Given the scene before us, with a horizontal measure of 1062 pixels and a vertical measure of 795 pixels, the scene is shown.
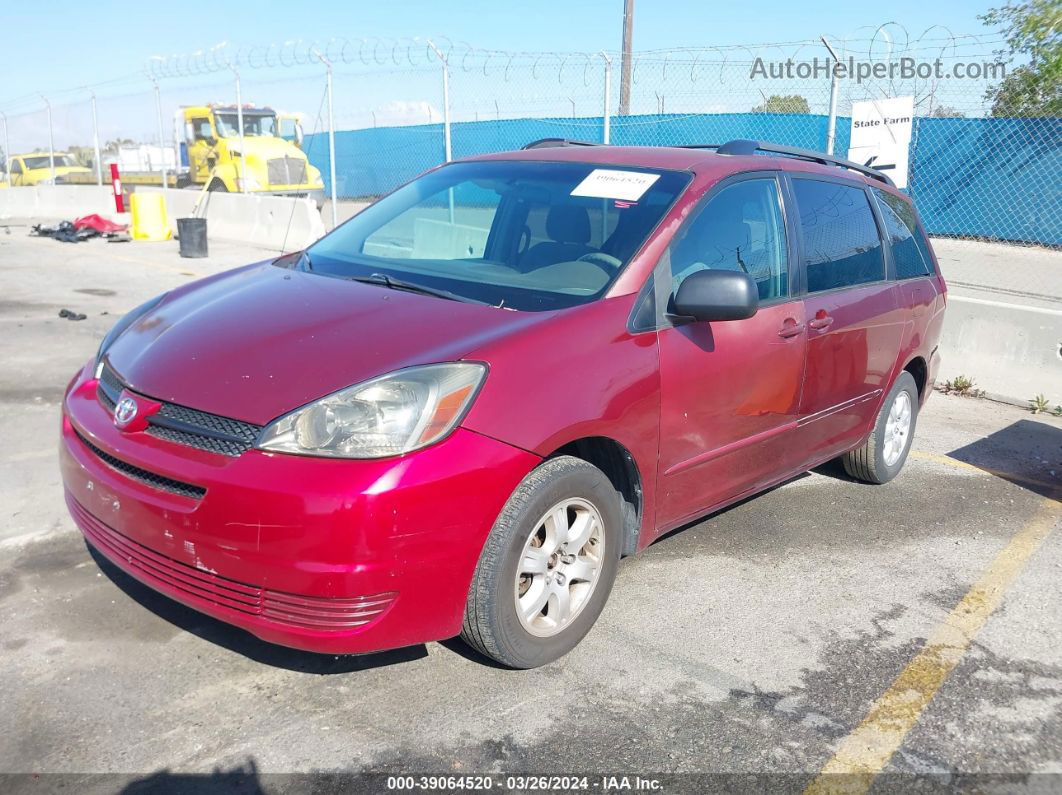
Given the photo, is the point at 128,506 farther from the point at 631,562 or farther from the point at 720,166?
the point at 720,166

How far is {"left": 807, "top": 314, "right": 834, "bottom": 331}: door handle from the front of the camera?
4133 millimetres

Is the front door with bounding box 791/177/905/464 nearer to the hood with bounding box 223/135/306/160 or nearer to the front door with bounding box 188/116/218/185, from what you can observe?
the hood with bounding box 223/135/306/160

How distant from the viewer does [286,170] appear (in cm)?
2208

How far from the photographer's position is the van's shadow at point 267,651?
317 centimetres

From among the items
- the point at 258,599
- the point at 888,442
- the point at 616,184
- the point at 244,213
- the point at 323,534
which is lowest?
the point at 888,442

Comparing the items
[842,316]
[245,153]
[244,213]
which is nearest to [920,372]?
[842,316]

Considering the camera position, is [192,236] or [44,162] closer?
[192,236]

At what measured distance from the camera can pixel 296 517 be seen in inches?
102

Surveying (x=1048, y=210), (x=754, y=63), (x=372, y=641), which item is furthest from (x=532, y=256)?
(x=1048, y=210)

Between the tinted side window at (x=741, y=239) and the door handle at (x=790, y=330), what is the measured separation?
135 mm

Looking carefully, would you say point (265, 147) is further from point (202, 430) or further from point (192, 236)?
point (202, 430)

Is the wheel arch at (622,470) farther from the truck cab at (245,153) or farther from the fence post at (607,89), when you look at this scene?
the truck cab at (245,153)

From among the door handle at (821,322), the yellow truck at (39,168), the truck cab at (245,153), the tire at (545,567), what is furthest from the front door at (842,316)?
the yellow truck at (39,168)

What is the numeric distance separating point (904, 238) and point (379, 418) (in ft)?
12.0
